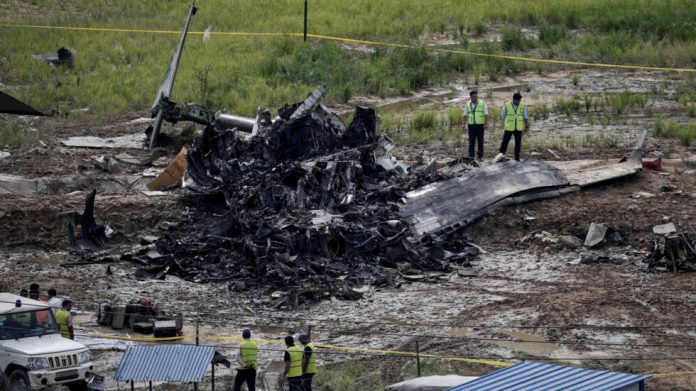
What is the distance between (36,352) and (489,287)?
7.74m

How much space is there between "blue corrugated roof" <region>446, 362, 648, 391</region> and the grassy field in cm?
2097

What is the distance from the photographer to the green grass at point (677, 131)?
26175mm

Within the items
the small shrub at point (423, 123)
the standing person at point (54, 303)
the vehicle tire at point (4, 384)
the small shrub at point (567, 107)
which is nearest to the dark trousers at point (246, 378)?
the vehicle tire at point (4, 384)

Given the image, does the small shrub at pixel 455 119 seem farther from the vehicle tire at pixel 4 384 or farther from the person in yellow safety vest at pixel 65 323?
the vehicle tire at pixel 4 384

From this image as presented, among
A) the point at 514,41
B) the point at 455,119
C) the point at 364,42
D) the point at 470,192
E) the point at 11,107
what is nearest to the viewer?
the point at 11,107

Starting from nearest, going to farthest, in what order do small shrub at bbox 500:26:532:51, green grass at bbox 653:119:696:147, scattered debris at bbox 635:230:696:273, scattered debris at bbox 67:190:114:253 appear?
scattered debris at bbox 635:230:696:273 < scattered debris at bbox 67:190:114:253 < green grass at bbox 653:119:696:147 < small shrub at bbox 500:26:532:51

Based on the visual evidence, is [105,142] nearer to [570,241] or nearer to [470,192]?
[470,192]

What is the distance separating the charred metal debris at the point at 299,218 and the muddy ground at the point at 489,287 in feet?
1.34

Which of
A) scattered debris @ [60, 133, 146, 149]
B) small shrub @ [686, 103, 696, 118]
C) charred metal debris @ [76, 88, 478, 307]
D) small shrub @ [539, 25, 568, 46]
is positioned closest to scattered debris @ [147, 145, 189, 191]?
charred metal debris @ [76, 88, 478, 307]

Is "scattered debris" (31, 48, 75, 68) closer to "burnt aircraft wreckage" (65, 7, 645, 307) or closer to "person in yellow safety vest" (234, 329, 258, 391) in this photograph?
"burnt aircraft wreckage" (65, 7, 645, 307)

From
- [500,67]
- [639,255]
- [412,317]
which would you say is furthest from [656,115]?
[412,317]

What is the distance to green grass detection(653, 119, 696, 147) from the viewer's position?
85.9ft

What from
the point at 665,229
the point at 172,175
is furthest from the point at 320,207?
the point at 665,229

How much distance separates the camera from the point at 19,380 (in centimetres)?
1427
